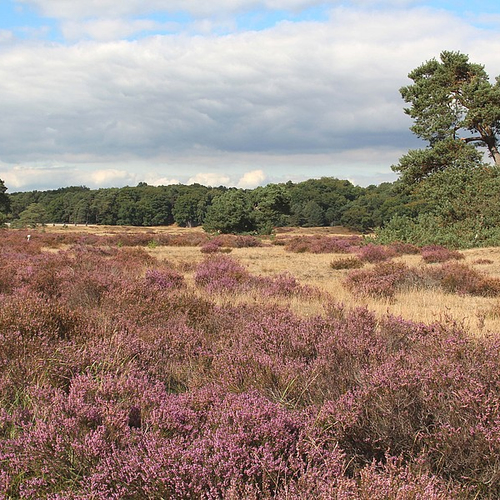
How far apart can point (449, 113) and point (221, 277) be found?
22.0m

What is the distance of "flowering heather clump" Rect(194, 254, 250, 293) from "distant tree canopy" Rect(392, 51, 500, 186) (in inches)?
752

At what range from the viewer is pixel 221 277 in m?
10.5

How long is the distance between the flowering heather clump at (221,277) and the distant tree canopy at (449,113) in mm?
19092

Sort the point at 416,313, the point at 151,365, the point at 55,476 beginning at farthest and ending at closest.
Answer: the point at 416,313 < the point at 151,365 < the point at 55,476

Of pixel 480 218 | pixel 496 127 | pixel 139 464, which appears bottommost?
pixel 139 464

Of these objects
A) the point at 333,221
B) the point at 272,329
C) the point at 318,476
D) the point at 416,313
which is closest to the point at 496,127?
the point at 416,313

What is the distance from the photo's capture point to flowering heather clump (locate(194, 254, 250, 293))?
30.0 feet

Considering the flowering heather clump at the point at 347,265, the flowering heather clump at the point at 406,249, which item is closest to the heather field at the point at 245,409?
the flowering heather clump at the point at 347,265

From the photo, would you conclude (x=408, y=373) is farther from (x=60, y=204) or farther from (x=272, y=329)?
(x=60, y=204)

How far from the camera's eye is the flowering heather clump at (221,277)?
9.16m

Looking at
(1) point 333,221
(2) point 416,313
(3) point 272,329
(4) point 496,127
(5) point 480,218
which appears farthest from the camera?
(1) point 333,221

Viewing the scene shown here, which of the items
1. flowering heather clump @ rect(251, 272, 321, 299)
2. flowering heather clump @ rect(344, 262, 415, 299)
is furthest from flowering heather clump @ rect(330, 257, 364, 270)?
flowering heather clump @ rect(251, 272, 321, 299)

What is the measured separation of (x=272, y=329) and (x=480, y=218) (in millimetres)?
23793

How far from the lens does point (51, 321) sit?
4629 millimetres
